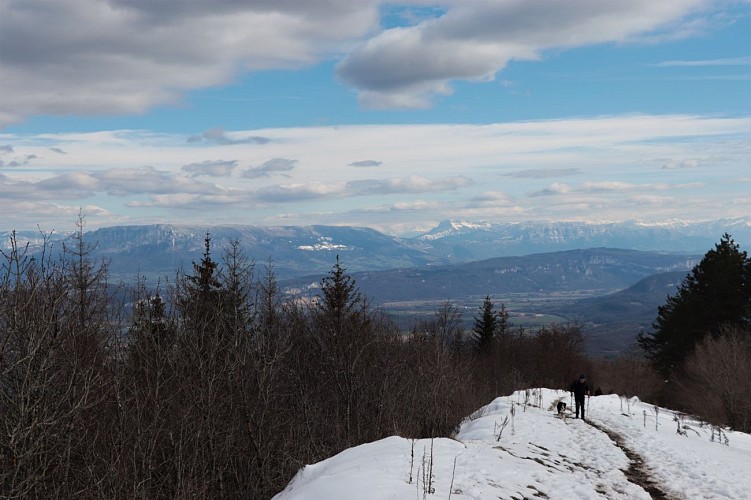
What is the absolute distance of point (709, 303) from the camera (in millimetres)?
50500

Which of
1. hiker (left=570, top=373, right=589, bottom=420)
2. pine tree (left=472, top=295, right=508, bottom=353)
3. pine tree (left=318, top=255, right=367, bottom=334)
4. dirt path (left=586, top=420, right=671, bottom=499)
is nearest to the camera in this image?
dirt path (left=586, top=420, right=671, bottom=499)

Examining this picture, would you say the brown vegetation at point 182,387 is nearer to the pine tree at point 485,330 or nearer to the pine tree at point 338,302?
the pine tree at point 338,302

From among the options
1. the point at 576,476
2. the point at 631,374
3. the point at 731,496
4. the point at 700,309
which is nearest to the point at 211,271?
the point at 576,476

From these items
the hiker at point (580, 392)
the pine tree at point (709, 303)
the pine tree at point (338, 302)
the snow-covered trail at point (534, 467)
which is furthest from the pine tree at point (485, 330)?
the snow-covered trail at point (534, 467)

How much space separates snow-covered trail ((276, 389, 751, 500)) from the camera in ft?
35.5

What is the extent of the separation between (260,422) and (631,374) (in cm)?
5520

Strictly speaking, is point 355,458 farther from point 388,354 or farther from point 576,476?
point 388,354

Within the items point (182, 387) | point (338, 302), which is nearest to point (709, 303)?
point (338, 302)

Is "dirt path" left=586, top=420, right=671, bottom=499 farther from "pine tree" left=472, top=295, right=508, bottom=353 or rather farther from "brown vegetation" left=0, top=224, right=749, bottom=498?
"pine tree" left=472, top=295, right=508, bottom=353

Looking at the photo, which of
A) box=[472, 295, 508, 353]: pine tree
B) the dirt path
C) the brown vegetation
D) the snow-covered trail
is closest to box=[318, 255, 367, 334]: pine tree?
the brown vegetation

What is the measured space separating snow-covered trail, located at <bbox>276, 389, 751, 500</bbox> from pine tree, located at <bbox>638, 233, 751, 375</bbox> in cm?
3113

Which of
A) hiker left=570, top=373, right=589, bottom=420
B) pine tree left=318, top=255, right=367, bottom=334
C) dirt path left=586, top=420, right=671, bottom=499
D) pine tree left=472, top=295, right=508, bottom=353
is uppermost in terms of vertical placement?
pine tree left=318, top=255, right=367, bottom=334

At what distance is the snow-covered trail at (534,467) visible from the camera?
426 inches

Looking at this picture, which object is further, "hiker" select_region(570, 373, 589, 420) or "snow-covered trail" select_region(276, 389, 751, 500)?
"hiker" select_region(570, 373, 589, 420)
